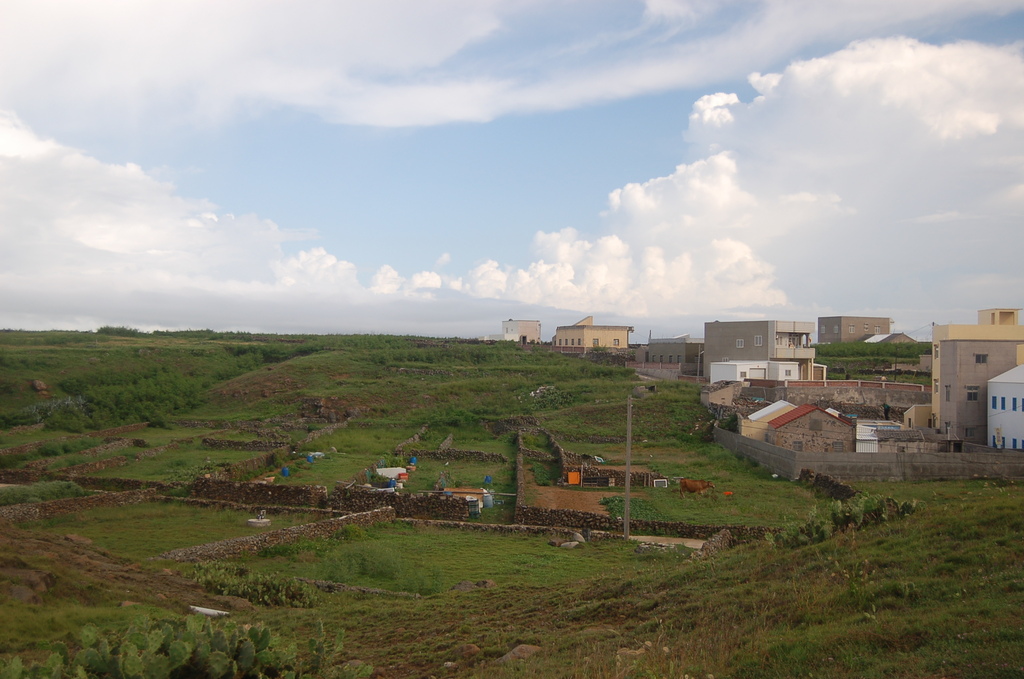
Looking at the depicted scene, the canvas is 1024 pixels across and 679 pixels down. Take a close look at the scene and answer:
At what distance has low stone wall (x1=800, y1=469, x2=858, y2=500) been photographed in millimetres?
20411

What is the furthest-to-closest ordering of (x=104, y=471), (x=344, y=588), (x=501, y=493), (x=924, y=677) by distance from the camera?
(x=104, y=471)
(x=501, y=493)
(x=344, y=588)
(x=924, y=677)

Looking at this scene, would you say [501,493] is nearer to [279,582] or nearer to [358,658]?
[279,582]

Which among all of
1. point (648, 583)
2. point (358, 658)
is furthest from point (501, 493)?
point (358, 658)

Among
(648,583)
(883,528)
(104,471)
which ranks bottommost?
(104,471)

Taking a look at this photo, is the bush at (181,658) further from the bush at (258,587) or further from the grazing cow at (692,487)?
the grazing cow at (692,487)

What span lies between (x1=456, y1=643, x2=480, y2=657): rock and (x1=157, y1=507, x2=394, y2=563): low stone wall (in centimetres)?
A: 773

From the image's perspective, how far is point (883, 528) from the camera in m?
10.4

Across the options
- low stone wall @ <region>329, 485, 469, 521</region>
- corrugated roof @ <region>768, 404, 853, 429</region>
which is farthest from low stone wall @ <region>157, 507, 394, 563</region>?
corrugated roof @ <region>768, 404, 853, 429</region>

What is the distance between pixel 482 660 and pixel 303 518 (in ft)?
36.9

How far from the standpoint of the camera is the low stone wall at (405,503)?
62.6 ft

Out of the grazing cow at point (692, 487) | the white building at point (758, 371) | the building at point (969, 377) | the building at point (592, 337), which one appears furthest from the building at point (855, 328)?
the grazing cow at point (692, 487)

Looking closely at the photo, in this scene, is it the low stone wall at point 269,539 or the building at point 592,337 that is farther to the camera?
the building at point 592,337

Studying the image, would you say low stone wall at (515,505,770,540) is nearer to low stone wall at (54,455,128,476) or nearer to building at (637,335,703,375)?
low stone wall at (54,455,128,476)

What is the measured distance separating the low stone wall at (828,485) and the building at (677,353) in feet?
109
